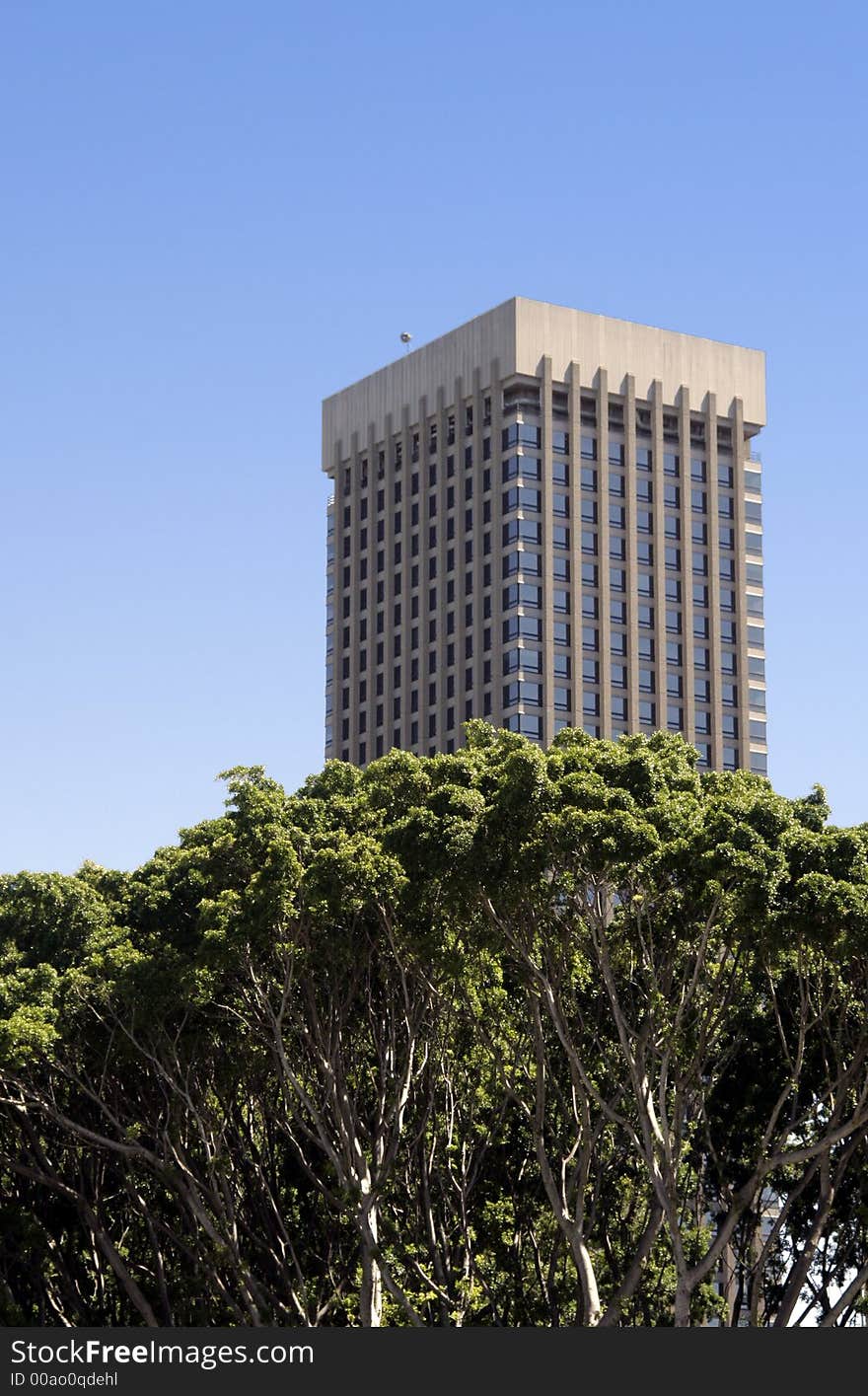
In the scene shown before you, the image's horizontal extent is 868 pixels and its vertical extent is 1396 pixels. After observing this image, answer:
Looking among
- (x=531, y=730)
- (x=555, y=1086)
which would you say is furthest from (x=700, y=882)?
(x=531, y=730)

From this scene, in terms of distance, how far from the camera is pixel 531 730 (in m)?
109

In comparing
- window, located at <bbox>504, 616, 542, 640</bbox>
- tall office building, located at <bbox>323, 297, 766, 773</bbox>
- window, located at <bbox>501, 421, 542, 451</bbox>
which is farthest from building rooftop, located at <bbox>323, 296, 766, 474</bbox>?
window, located at <bbox>504, 616, 542, 640</bbox>

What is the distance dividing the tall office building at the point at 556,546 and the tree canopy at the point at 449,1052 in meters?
68.2

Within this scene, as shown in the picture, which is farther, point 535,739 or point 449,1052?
point 535,739

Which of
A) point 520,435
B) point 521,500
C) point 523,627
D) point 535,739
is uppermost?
point 520,435

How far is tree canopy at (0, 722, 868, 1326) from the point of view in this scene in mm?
32438

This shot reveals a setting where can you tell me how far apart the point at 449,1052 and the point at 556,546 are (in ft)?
247

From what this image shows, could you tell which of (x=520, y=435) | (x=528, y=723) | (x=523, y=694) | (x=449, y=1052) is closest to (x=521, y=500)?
(x=520, y=435)

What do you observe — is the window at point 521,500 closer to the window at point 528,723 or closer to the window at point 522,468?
the window at point 522,468

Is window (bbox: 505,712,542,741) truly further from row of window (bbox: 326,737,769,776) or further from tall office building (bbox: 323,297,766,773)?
tall office building (bbox: 323,297,766,773)

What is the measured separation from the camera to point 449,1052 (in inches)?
1581

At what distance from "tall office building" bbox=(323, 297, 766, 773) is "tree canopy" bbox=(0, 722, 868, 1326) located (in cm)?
6818

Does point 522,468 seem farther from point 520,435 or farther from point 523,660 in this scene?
point 523,660

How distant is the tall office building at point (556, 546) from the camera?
113 meters
